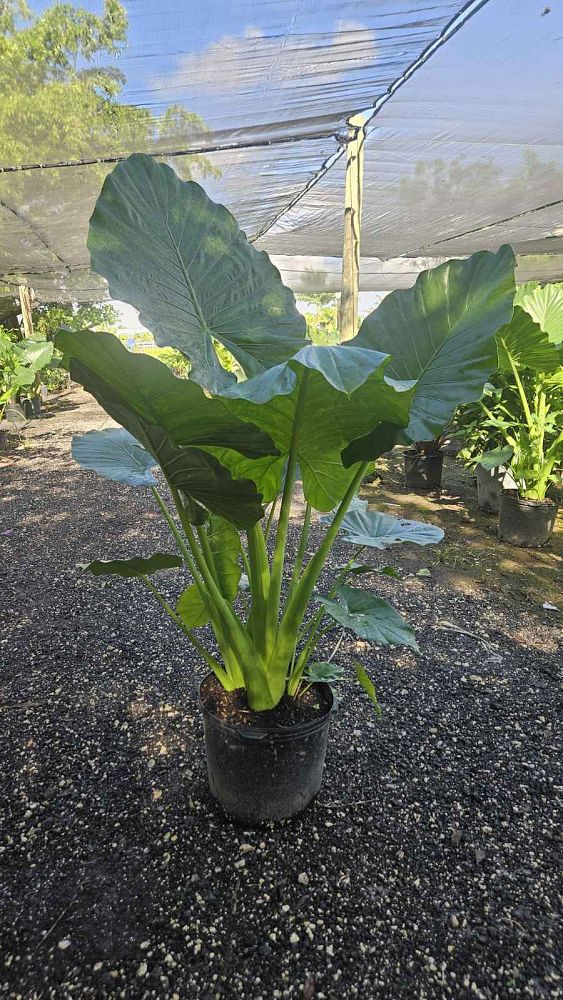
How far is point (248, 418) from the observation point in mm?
881

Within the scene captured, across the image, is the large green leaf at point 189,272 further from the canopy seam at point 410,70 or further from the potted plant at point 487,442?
the potted plant at point 487,442

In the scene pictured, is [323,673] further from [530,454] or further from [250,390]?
[530,454]

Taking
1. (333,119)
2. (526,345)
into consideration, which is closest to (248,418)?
(526,345)

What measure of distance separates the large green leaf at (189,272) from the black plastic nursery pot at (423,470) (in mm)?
2808

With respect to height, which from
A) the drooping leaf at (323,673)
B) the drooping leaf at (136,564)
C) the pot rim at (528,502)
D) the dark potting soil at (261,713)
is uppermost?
the drooping leaf at (136,564)

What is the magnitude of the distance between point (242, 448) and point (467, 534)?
248 centimetres

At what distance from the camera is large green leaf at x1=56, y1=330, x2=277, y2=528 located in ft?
2.10

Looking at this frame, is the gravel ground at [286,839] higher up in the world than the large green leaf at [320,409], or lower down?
lower down

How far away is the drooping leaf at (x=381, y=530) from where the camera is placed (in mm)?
1204

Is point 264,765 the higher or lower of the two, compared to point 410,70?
lower

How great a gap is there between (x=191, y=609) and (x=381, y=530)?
494 millimetres

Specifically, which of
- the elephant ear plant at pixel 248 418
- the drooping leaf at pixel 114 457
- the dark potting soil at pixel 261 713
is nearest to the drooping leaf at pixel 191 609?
the elephant ear plant at pixel 248 418

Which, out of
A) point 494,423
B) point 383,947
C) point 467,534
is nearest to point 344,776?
point 383,947

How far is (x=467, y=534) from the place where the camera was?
118 inches
